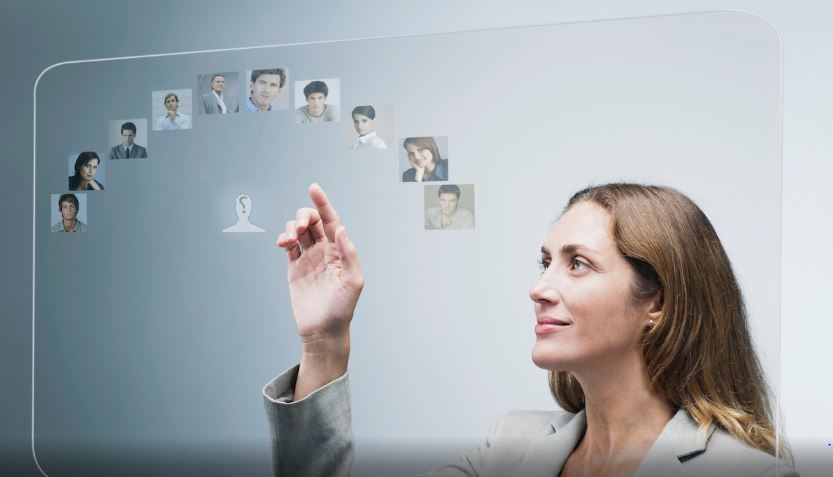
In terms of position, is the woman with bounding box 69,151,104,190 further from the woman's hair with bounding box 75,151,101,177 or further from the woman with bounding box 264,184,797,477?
the woman with bounding box 264,184,797,477

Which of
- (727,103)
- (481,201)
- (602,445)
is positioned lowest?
(602,445)

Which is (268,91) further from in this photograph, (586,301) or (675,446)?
(675,446)

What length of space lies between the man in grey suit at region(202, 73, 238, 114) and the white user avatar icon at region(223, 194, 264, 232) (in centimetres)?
19

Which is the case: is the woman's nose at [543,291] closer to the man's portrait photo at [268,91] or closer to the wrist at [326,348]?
the wrist at [326,348]

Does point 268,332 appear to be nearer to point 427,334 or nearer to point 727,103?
point 427,334

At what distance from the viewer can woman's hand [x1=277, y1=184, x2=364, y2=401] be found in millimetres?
1838

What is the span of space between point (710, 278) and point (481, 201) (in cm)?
46

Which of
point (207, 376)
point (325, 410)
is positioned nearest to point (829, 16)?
point (325, 410)

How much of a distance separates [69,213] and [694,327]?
1344 millimetres

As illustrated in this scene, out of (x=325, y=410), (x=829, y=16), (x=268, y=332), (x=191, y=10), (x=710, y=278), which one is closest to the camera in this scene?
(x=710, y=278)

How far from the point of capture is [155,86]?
210 centimetres

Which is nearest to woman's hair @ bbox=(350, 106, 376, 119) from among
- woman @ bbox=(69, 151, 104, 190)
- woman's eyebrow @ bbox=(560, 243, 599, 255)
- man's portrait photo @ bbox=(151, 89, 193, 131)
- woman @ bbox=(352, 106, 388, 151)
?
woman @ bbox=(352, 106, 388, 151)

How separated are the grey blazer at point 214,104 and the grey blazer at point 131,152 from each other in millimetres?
164

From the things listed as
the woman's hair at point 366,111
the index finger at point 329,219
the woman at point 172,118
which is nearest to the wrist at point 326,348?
the index finger at point 329,219
